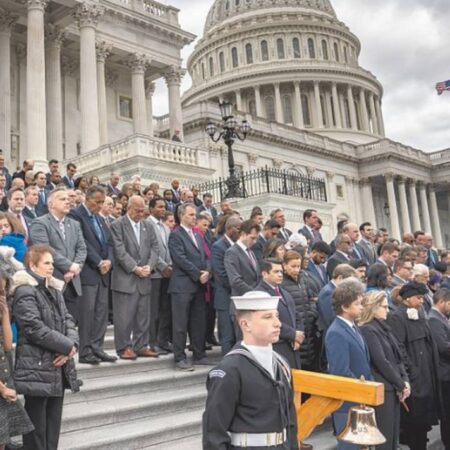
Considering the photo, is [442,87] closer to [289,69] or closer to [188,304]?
[188,304]

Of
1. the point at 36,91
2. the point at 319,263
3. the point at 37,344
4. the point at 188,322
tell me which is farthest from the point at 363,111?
the point at 37,344

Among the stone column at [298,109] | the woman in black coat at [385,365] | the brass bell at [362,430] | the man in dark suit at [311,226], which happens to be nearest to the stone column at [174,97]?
the man in dark suit at [311,226]

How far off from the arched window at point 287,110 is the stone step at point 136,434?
65.0m

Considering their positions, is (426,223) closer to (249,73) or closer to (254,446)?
(249,73)

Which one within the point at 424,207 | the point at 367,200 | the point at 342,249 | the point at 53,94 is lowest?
the point at 342,249

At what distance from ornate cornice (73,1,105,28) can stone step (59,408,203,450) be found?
77.2ft

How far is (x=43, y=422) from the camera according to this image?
4.59 meters

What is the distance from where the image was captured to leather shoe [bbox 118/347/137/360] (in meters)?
7.18

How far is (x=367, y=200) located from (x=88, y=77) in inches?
1459

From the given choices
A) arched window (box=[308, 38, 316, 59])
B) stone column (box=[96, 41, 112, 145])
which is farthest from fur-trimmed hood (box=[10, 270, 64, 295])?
arched window (box=[308, 38, 316, 59])

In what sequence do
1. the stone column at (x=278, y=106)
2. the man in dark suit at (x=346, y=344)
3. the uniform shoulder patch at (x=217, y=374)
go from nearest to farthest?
the uniform shoulder patch at (x=217, y=374), the man in dark suit at (x=346, y=344), the stone column at (x=278, y=106)

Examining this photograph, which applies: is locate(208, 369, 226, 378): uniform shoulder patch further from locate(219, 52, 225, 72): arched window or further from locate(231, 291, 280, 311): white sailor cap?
locate(219, 52, 225, 72): arched window

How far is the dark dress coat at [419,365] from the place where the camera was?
6.30 m

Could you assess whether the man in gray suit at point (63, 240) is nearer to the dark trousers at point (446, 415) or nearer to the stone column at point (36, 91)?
the dark trousers at point (446, 415)
